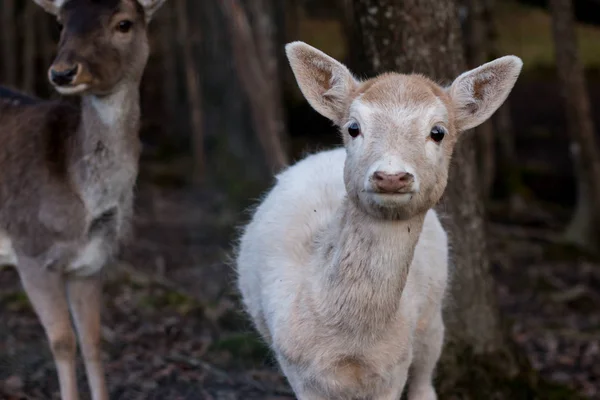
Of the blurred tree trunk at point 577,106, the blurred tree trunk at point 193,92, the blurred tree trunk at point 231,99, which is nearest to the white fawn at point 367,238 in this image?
the blurred tree trunk at point 231,99

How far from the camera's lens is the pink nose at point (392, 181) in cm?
446

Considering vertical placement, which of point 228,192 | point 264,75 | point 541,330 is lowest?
point 541,330

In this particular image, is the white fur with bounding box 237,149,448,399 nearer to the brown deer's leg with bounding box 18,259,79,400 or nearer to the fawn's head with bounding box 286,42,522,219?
the fawn's head with bounding box 286,42,522,219

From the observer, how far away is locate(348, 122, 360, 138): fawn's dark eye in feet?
16.1

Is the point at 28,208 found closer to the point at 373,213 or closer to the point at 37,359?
the point at 37,359

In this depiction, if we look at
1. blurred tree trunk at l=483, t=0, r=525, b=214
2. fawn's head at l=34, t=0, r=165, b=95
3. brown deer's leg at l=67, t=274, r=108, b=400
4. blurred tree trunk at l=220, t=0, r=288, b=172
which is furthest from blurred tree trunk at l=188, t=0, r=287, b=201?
brown deer's leg at l=67, t=274, r=108, b=400

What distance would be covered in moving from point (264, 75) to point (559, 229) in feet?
16.2

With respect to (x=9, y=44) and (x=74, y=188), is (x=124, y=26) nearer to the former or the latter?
(x=74, y=188)

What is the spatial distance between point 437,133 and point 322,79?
0.72 meters

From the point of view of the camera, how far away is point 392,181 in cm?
446

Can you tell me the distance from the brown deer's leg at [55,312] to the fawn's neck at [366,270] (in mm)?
2552

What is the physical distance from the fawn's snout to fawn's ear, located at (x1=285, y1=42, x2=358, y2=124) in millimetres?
2015

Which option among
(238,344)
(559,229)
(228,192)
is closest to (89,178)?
(238,344)

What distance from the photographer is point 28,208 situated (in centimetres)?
698
